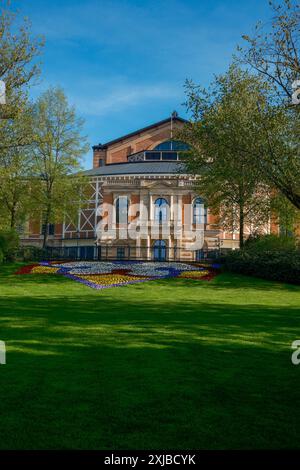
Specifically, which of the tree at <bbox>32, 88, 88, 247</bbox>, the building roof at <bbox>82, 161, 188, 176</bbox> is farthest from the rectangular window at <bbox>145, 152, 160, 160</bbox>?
the tree at <bbox>32, 88, 88, 247</bbox>

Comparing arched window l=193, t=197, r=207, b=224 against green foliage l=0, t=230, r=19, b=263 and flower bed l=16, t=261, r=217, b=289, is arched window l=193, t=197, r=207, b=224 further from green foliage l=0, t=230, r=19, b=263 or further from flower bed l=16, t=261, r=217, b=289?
→ green foliage l=0, t=230, r=19, b=263

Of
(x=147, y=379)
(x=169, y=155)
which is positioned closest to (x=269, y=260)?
(x=147, y=379)

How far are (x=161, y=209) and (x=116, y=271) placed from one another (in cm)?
2222

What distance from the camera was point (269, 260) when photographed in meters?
27.1

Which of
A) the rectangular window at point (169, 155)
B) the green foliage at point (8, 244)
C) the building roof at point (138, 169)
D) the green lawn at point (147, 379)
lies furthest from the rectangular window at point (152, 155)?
the green lawn at point (147, 379)

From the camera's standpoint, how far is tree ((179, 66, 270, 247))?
677 inches

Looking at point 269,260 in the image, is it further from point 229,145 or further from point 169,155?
point 169,155

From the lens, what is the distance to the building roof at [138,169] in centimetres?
5075

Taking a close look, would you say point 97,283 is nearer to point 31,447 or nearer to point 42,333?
point 42,333

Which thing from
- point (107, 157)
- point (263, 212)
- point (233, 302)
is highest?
point (107, 157)

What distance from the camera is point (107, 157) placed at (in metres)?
65.2
